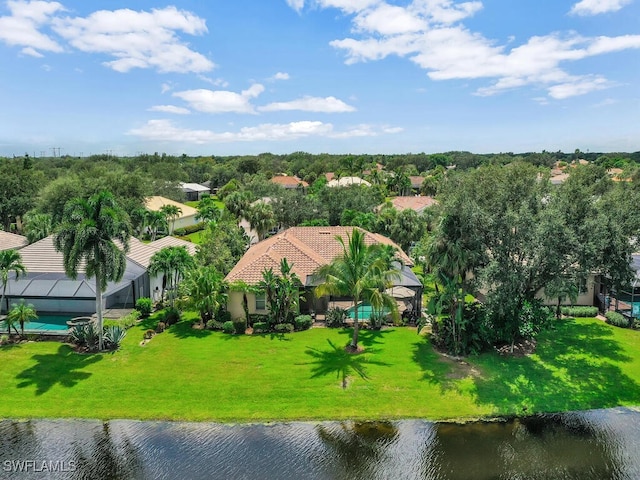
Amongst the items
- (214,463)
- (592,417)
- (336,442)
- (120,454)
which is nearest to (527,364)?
(592,417)

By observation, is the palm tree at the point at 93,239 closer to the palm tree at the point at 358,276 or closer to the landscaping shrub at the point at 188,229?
the palm tree at the point at 358,276

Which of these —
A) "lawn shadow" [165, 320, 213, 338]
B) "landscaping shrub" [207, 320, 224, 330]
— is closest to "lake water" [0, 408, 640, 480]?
"lawn shadow" [165, 320, 213, 338]

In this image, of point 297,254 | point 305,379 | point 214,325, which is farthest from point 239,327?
point 305,379

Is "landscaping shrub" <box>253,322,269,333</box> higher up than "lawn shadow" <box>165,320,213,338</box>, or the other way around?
"landscaping shrub" <box>253,322,269,333</box>

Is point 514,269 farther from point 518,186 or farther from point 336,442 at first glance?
point 336,442

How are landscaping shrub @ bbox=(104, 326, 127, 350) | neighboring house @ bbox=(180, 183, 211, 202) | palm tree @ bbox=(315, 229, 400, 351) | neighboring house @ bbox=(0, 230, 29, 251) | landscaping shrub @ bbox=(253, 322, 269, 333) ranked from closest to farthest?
palm tree @ bbox=(315, 229, 400, 351)
landscaping shrub @ bbox=(104, 326, 127, 350)
landscaping shrub @ bbox=(253, 322, 269, 333)
neighboring house @ bbox=(0, 230, 29, 251)
neighboring house @ bbox=(180, 183, 211, 202)

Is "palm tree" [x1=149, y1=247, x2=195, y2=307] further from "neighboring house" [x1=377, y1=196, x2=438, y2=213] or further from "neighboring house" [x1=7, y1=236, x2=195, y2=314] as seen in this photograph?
"neighboring house" [x1=377, y1=196, x2=438, y2=213]

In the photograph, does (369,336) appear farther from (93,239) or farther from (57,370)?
(57,370)
